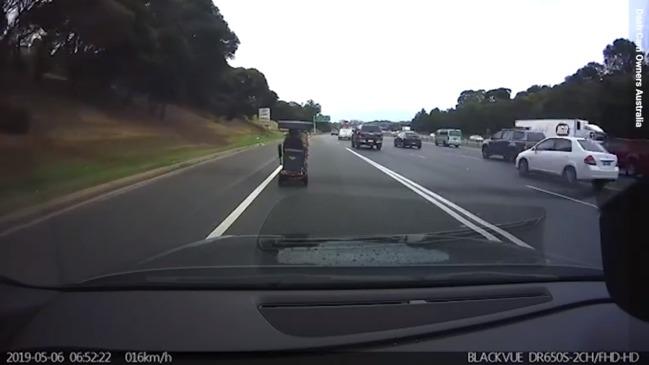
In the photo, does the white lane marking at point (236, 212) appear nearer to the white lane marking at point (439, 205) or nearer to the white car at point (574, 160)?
the white lane marking at point (439, 205)

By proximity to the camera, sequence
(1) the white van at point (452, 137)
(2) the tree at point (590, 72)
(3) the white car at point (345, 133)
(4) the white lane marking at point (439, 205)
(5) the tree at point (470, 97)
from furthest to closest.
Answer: (3) the white car at point (345, 133), (1) the white van at point (452, 137), (5) the tree at point (470, 97), (2) the tree at point (590, 72), (4) the white lane marking at point (439, 205)

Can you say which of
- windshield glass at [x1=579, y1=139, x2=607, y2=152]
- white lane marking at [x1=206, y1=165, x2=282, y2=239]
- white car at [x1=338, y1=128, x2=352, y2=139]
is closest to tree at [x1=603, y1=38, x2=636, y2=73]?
Answer: windshield glass at [x1=579, y1=139, x2=607, y2=152]

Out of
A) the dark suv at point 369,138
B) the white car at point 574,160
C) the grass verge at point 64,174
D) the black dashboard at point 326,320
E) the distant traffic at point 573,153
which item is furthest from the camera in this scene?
the dark suv at point 369,138

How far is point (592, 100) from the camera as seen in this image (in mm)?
22688

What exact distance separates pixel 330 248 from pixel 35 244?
5.53 meters

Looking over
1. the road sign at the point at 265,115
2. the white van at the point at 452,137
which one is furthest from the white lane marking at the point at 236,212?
the road sign at the point at 265,115

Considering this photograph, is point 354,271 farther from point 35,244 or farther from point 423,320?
point 35,244

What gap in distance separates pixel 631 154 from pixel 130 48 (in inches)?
1140

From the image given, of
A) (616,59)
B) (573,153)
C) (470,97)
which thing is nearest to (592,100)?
(573,153)

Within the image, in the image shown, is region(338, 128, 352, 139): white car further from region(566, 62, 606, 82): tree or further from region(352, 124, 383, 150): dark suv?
region(566, 62, 606, 82): tree

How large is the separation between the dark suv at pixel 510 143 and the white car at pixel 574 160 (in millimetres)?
8855

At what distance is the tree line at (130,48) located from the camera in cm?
3067

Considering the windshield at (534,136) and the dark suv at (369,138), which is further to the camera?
the dark suv at (369,138)

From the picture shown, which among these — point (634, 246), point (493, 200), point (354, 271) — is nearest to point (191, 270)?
point (354, 271)
